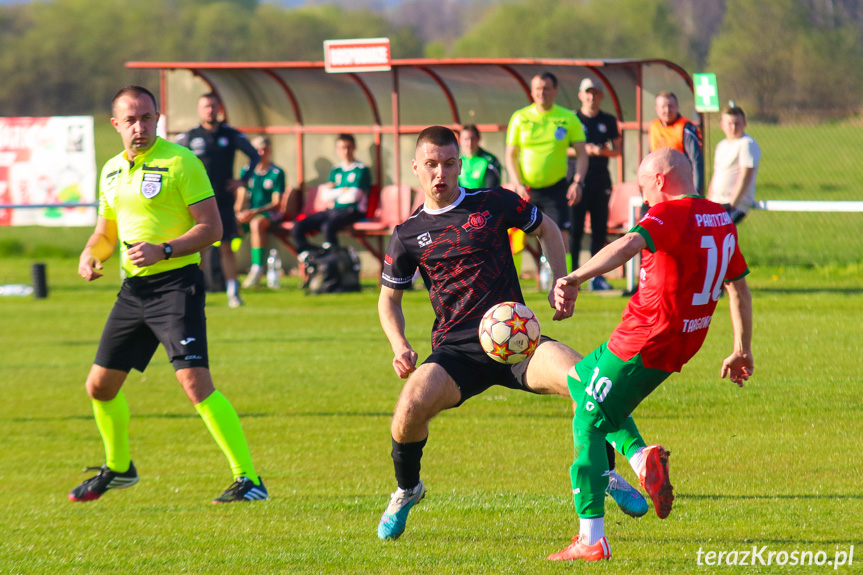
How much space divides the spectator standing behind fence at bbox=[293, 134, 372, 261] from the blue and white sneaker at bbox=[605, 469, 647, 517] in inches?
412

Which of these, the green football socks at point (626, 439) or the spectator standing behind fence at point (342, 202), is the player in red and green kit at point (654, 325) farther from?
the spectator standing behind fence at point (342, 202)

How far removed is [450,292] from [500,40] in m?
55.1

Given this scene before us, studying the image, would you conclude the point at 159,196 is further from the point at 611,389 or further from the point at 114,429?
the point at 611,389

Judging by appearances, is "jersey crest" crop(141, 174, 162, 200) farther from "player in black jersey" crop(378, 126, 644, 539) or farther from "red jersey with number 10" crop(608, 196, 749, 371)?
"red jersey with number 10" crop(608, 196, 749, 371)

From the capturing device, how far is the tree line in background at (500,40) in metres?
32.8

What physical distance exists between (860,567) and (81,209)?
15.6 metres

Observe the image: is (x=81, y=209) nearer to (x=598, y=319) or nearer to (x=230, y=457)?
(x=598, y=319)

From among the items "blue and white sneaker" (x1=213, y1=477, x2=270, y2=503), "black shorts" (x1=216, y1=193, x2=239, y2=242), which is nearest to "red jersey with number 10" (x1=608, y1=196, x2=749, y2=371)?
"blue and white sneaker" (x1=213, y1=477, x2=270, y2=503)

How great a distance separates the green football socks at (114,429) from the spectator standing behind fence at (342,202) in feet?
28.9

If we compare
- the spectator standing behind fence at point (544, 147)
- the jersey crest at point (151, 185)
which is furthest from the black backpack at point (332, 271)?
the jersey crest at point (151, 185)

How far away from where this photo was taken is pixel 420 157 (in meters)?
5.38

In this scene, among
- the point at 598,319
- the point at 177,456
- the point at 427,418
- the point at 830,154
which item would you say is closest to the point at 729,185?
the point at 598,319

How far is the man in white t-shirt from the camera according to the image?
1266cm

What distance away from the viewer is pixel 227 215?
45.3 ft
